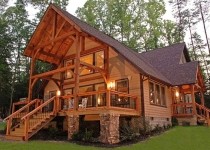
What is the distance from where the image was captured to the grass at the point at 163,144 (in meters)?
11.1

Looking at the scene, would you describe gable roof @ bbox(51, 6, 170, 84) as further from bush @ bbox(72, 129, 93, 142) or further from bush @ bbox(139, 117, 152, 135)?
bush @ bbox(72, 129, 93, 142)

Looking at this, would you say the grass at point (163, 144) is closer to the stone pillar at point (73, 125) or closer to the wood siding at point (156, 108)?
the stone pillar at point (73, 125)

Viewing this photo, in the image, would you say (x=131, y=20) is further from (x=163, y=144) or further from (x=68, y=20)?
(x=163, y=144)

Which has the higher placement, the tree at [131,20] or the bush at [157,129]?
the tree at [131,20]

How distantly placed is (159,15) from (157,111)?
24642 millimetres

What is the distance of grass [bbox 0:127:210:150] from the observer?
36.5 ft

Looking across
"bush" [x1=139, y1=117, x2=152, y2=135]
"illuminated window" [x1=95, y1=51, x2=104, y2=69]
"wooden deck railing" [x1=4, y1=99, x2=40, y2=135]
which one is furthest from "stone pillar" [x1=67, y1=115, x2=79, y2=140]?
"illuminated window" [x1=95, y1=51, x2=104, y2=69]

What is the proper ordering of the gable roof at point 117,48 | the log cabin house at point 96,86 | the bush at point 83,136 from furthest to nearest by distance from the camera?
the gable roof at point 117,48 < the log cabin house at point 96,86 < the bush at point 83,136

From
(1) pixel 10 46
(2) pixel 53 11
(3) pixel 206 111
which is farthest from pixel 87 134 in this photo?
(1) pixel 10 46

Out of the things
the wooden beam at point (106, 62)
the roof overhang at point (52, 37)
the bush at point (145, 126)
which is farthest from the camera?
the wooden beam at point (106, 62)

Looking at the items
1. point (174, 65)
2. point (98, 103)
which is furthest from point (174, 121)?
point (98, 103)

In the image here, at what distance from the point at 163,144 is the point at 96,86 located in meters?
8.07

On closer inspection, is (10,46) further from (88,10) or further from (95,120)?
(95,120)

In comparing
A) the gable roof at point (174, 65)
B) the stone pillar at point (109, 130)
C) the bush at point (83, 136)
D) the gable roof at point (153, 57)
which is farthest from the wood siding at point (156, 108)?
the bush at point (83, 136)
